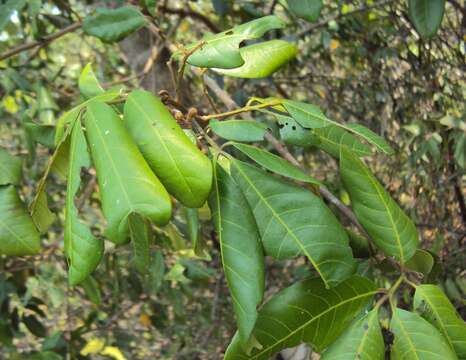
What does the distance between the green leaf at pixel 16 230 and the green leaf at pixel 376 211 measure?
405 millimetres

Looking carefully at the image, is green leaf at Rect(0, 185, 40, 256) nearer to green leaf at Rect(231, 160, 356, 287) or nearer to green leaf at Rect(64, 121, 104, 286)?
green leaf at Rect(64, 121, 104, 286)

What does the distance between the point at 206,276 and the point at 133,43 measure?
81 cm

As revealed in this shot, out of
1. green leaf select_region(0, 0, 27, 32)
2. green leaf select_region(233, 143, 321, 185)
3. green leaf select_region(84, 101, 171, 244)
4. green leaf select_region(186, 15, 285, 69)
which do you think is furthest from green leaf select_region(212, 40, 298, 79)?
green leaf select_region(0, 0, 27, 32)

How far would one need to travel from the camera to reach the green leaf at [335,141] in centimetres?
89

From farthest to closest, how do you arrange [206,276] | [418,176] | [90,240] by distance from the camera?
[418,176] < [206,276] < [90,240]

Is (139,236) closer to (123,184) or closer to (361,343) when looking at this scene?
(123,184)

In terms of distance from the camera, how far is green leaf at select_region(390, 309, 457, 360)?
68 cm

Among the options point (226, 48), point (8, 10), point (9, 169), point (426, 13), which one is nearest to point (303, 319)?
point (226, 48)

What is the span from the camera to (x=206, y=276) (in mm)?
1868

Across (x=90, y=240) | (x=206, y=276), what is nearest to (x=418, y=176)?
(x=206, y=276)

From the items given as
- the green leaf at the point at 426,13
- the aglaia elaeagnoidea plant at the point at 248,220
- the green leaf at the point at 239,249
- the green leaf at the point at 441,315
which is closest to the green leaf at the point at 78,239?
the aglaia elaeagnoidea plant at the point at 248,220

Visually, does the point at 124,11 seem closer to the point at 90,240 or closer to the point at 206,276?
the point at 90,240

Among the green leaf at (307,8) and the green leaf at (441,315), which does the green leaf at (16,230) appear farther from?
the green leaf at (307,8)

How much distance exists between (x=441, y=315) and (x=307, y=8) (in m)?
0.62
